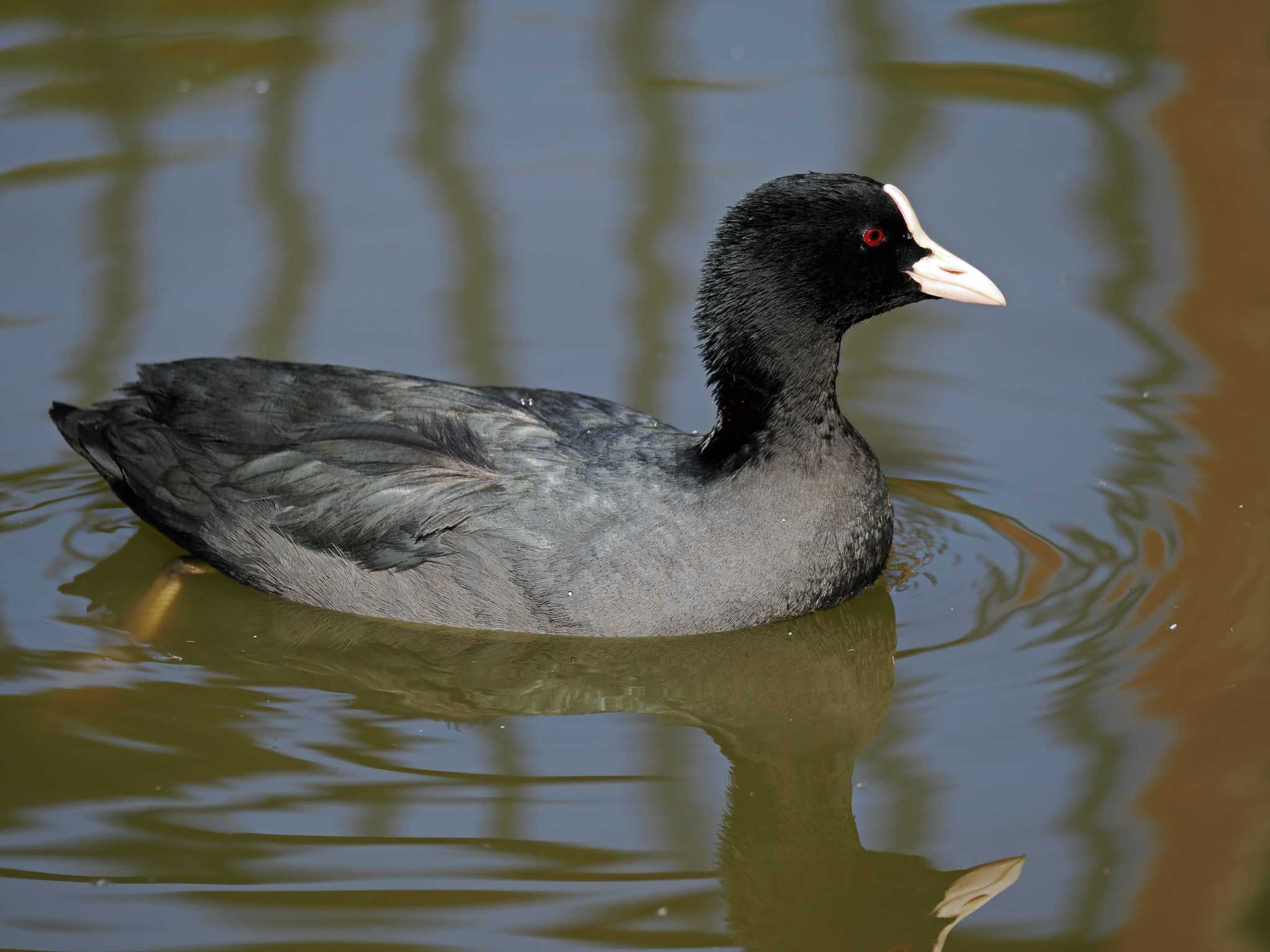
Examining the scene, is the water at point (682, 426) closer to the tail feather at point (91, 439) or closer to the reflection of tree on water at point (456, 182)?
the reflection of tree on water at point (456, 182)

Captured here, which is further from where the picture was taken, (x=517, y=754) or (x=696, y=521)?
(x=696, y=521)

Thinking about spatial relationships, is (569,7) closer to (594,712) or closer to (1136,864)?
(594,712)

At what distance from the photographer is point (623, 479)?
5.14m

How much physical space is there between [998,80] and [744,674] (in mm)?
4383

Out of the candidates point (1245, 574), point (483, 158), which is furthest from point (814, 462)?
point (483, 158)

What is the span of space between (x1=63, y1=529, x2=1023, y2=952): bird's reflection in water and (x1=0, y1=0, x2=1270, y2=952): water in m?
0.02

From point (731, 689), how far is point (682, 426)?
1.44 metres

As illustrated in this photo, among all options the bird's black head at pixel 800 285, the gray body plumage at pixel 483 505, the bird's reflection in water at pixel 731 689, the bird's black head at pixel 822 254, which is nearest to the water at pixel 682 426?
the bird's reflection in water at pixel 731 689

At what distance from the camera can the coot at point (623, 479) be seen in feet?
16.5

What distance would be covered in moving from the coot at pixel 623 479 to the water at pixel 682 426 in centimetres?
18

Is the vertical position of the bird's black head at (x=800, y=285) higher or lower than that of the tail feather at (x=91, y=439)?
higher

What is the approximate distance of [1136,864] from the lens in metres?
4.11

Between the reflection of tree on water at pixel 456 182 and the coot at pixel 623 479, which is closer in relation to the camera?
the coot at pixel 623 479

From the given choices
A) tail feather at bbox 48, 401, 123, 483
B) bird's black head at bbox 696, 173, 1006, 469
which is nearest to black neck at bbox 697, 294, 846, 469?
bird's black head at bbox 696, 173, 1006, 469
